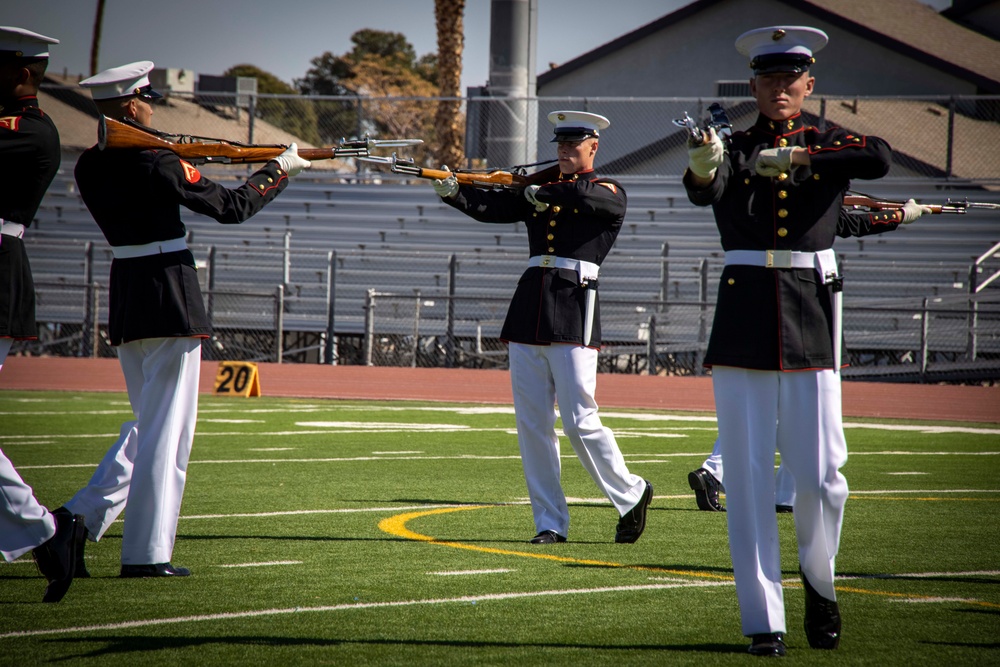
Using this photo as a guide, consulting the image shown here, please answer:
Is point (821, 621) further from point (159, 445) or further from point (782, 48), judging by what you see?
point (159, 445)

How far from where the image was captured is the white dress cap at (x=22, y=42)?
17.3 ft

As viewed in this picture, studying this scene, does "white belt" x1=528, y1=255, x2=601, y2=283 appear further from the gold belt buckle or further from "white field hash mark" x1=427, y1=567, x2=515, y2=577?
the gold belt buckle

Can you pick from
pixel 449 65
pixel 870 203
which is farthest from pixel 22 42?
pixel 449 65

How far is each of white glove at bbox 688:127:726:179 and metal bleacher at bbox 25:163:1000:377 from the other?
15444 millimetres

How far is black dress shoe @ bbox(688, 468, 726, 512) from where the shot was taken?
797cm

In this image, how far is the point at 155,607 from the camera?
16.1 ft

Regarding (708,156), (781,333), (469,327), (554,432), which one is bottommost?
(554,432)

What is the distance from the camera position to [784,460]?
455cm

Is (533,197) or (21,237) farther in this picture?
(533,197)

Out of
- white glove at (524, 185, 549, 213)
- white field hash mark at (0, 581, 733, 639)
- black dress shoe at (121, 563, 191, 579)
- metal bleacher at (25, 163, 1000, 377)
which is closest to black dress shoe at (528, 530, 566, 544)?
white field hash mark at (0, 581, 733, 639)

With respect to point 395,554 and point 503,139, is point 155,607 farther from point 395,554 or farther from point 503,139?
point 503,139

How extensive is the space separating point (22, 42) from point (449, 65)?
25.3m

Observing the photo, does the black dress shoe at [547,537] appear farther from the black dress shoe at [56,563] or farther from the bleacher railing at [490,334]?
the bleacher railing at [490,334]

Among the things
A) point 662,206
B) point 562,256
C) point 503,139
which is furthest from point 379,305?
point 562,256
